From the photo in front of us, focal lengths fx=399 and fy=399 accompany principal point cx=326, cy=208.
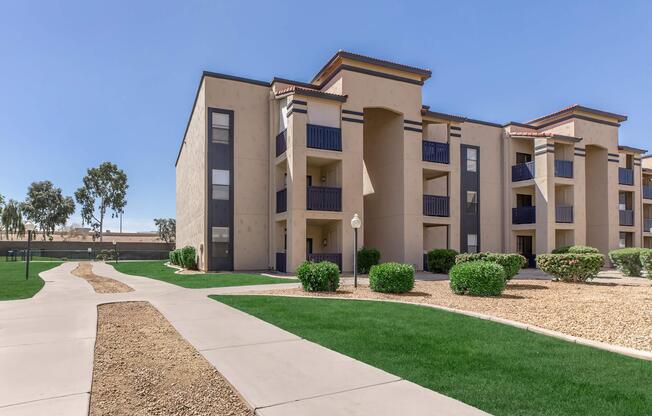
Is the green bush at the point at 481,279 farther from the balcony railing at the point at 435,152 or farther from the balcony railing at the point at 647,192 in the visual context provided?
the balcony railing at the point at 647,192

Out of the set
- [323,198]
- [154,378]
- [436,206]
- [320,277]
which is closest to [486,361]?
[154,378]

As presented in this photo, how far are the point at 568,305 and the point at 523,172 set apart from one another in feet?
67.6

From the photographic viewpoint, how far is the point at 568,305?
32.6 feet

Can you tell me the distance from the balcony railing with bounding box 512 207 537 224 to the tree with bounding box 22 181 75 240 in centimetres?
7155

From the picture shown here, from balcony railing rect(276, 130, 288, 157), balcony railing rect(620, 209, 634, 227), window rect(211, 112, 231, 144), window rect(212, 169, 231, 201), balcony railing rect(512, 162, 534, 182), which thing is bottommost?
balcony railing rect(620, 209, 634, 227)

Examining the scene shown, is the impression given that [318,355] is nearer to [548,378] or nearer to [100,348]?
[548,378]

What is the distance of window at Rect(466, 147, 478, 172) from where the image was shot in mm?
27812

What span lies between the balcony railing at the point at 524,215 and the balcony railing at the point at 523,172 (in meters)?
2.13

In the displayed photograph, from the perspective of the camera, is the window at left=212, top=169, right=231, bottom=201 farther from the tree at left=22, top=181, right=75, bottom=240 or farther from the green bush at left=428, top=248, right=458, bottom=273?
the tree at left=22, top=181, right=75, bottom=240

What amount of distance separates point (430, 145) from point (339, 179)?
6.39 metres

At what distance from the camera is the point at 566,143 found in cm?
2780

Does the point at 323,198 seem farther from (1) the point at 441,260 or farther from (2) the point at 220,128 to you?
(2) the point at 220,128

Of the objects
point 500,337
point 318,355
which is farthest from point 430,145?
point 318,355

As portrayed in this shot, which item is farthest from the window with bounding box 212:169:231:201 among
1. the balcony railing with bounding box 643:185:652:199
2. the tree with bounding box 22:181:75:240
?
the tree with bounding box 22:181:75:240
